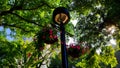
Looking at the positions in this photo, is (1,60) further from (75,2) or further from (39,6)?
(75,2)

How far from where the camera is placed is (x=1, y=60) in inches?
908

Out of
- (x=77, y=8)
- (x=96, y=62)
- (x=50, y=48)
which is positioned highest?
(x=77, y=8)

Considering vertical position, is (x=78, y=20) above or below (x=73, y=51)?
above

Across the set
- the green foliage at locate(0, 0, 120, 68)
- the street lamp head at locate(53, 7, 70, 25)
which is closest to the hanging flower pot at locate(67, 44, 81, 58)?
the green foliage at locate(0, 0, 120, 68)

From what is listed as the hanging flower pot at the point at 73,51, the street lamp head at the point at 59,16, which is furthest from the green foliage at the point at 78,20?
the street lamp head at the point at 59,16

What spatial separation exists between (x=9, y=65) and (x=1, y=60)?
840mm

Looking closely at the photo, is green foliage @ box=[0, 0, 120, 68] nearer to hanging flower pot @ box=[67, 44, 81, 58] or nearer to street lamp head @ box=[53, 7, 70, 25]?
hanging flower pot @ box=[67, 44, 81, 58]

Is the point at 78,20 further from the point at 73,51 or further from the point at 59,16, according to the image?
the point at 59,16

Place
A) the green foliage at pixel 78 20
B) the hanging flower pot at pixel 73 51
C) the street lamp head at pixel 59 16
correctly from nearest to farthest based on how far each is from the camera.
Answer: the street lamp head at pixel 59 16, the hanging flower pot at pixel 73 51, the green foliage at pixel 78 20

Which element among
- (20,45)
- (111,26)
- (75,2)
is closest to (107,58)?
(111,26)

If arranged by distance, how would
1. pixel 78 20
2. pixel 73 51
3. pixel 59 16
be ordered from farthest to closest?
pixel 78 20 → pixel 73 51 → pixel 59 16

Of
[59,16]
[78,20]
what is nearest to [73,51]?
[59,16]

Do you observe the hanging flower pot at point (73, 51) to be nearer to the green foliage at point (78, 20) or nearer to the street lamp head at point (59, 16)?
the green foliage at point (78, 20)

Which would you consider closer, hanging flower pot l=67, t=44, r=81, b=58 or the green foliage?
hanging flower pot l=67, t=44, r=81, b=58
